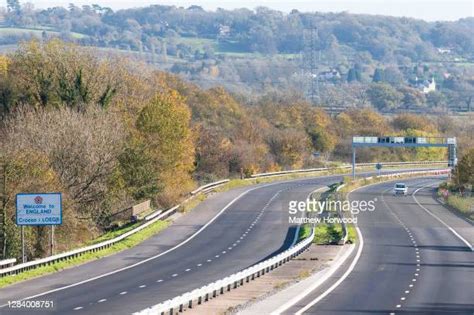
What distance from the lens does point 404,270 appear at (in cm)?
4809

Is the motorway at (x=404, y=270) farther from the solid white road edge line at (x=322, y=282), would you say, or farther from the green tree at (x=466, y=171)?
the green tree at (x=466, y=171)

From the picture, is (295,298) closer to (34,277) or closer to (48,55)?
(34,277)

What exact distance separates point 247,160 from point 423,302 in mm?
84316

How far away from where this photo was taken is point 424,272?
47.3 metres

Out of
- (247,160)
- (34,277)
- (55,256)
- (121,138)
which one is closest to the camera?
(34,277)

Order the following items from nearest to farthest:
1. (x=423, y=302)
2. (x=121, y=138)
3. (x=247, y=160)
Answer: (x=423, y=302), (x=121, y=138), (x=247, y=160)

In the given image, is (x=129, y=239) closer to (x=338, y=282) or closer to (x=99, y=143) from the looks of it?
(x=99, y=143)

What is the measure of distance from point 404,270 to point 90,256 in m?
14.5

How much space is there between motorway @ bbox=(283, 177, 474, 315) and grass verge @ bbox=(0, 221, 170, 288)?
11.3m

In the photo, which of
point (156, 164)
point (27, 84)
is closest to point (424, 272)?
point (156, 164)

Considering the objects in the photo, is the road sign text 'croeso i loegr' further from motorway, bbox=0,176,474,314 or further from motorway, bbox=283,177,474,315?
motorway, bbox=283,177,474,315

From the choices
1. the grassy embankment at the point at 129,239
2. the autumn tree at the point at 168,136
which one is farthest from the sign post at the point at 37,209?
the autumn tree at the point at 168,136

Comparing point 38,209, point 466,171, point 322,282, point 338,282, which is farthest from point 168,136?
point 322,282

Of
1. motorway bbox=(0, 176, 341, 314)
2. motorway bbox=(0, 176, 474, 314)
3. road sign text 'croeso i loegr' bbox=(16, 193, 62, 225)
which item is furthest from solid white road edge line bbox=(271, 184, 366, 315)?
road sign text 'croeso i loegr' bbox=(16, 193, 62, 225)
